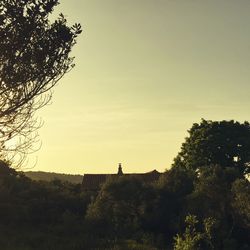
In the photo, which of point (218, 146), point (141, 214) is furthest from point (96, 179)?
point (141, 214)

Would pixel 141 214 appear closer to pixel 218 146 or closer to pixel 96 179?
pixel 218 146

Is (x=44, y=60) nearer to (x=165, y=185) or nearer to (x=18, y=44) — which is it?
(x=18, y=44)

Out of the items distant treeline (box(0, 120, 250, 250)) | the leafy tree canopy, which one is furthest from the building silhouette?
distant treeline (box(0, 120, 250, 250))

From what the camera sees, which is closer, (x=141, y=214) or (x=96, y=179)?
(x=141, y=214)

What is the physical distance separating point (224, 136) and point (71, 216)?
1230 inches

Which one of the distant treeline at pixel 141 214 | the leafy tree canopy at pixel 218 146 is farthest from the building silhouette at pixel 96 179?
the distant treeline at pixel 141 214

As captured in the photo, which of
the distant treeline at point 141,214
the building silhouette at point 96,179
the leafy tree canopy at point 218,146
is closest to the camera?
the distant treeline at point 141,214

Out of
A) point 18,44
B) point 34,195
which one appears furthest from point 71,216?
point 18,44

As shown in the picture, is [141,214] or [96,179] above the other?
[96,179]

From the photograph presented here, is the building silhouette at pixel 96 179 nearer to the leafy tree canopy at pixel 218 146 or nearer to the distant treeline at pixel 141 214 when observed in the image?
the leafy tree canopy at pixel 218 146

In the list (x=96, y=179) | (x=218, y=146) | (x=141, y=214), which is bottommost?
(x=141, y=214)

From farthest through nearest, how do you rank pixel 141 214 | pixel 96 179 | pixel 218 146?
pixel 96 179 → pixel 218 146 → pixel 141 214

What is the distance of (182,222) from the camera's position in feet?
151

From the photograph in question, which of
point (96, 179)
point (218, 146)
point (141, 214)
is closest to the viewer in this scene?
point (141, 214)
